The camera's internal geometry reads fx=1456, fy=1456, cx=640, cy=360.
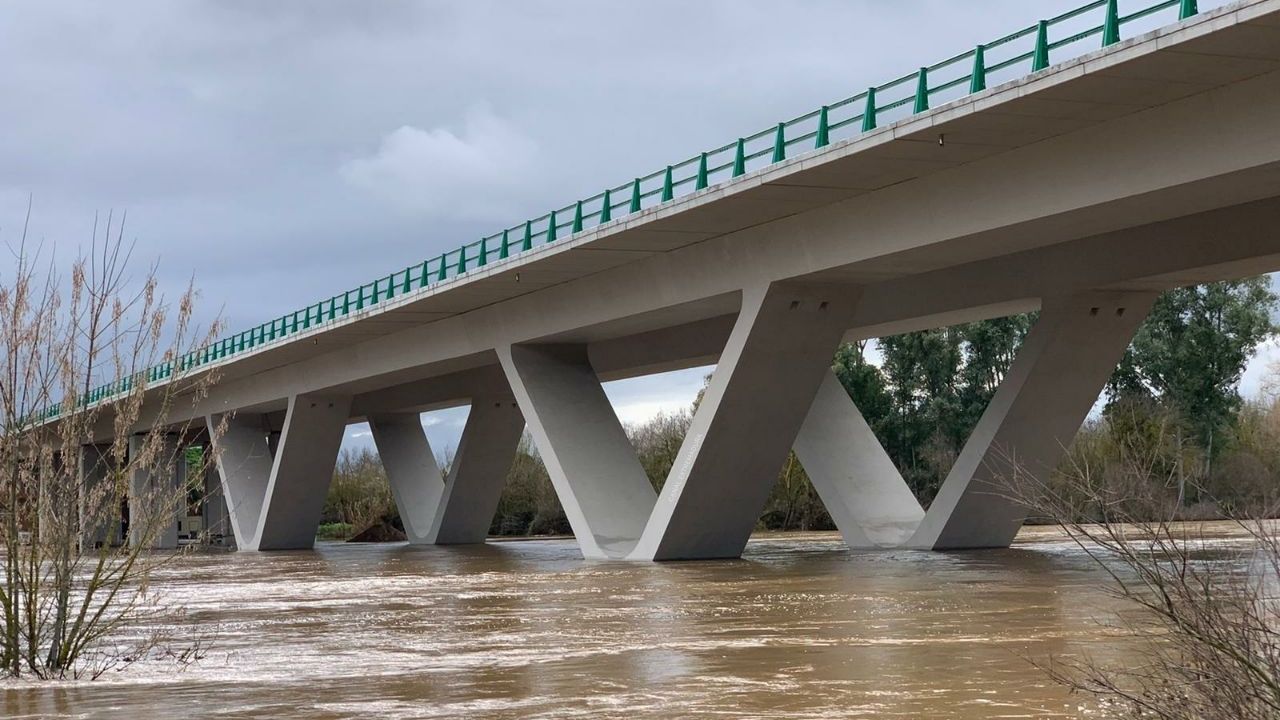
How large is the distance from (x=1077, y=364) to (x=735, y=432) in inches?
309

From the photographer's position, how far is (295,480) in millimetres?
53969

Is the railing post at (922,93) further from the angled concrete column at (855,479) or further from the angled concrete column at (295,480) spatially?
the angled concrete column at (295,480)

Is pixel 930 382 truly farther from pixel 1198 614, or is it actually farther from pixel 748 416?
pixel 1198 614

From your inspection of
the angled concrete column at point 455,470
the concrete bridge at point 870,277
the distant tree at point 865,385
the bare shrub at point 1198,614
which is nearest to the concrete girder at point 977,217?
the concrete bridge at point 870,277

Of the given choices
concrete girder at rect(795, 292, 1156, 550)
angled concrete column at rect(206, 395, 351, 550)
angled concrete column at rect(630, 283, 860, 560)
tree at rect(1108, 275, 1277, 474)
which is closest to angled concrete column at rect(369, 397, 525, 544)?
angled concrete column at rect(206, 395, 351, 550)

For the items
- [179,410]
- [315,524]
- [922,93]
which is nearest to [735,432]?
[922,93]

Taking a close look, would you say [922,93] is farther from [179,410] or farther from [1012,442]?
[179,410]

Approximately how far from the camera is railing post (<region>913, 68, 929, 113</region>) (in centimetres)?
2286

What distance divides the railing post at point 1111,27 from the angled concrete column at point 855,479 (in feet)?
58.5

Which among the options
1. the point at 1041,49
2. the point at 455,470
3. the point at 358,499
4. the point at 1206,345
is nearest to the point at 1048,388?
the point at 1041,49

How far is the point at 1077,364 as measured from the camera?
31531mm

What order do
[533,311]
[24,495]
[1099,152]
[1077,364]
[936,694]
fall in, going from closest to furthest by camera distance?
1. [936,694]
2. [24,495]
3. [1099,152]
4. [1077,364]
5. [533,311]

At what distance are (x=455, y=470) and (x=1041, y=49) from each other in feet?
119

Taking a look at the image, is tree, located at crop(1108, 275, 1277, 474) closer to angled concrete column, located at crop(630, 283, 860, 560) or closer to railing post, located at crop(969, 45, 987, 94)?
angled concrete column, located at crop(630, 283, 860, 560)
